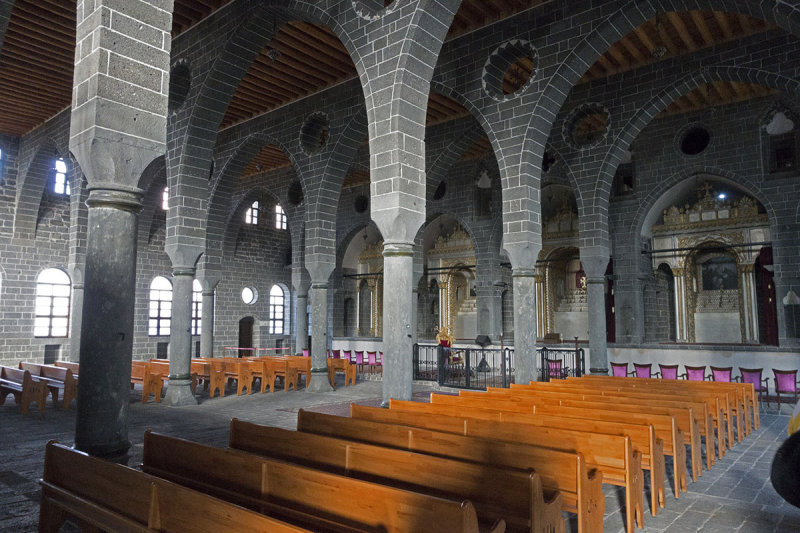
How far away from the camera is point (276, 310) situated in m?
24.7

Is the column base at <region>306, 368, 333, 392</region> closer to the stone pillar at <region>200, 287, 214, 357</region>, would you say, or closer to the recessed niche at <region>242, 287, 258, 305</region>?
the stone pillar at <region>200, 287, 214, 357</region>

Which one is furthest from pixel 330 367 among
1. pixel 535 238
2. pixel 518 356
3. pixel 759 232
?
pixel 759 232

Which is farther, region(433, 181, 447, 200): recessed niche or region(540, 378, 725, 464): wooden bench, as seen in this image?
region(433, 181, 447, 200): recessed niche

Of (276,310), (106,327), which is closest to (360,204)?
Answer: (276,310)

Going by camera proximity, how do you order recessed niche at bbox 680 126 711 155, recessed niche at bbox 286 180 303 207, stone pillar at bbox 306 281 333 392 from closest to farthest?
stone pillar at bbox 306 281 333 392 → recessed niche at bbox 680 126 711 155 → recessed niche at bbox 286 180 303 207

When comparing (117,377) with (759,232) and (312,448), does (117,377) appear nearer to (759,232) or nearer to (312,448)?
(312,448)

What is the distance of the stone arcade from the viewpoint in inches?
169

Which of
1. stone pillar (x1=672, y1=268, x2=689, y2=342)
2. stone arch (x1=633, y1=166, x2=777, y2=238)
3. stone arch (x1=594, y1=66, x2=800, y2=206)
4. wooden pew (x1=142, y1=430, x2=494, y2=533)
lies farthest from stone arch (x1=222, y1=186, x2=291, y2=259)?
wooden pew (x1=142, y1=430, x2=494, y2=533)

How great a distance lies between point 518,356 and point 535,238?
7.14 feet

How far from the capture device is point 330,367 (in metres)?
12.9

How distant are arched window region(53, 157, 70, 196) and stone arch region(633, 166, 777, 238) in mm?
18983

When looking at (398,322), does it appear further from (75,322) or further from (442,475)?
(75,322)

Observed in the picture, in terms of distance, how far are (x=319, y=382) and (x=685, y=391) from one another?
25.0 ft

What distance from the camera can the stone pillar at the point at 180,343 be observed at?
9.95 metres
